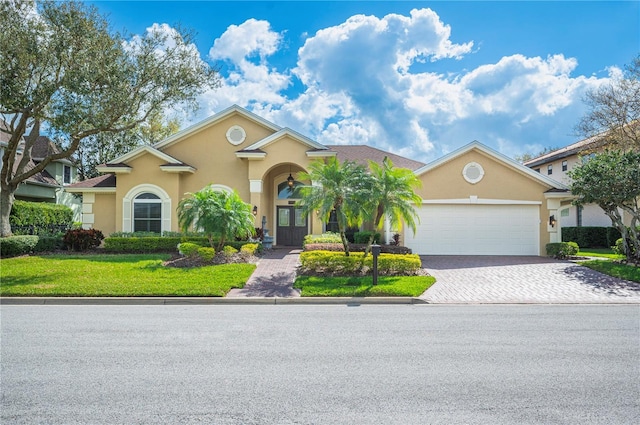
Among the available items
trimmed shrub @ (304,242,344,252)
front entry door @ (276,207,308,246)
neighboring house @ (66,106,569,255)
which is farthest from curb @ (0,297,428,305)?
front entry door @ (276,207,308,246)

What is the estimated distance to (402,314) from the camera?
28.8 feet

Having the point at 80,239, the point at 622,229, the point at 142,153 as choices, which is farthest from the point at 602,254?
the point at 80,239

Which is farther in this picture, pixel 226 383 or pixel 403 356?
pixel 403 356

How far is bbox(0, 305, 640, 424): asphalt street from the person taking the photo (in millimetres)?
3977

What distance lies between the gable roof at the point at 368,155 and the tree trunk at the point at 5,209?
1591 cm

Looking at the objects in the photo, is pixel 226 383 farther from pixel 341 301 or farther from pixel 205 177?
pixel 205 177

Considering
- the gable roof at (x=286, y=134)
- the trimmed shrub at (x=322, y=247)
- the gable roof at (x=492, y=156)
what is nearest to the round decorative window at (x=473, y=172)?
the gable roof at (x=492, y=156)

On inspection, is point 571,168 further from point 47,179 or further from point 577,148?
point 47,179

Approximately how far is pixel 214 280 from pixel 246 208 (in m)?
4.75

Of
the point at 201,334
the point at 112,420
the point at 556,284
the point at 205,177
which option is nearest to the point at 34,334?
the point at 201,334

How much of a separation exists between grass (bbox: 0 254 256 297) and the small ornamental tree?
12705mm

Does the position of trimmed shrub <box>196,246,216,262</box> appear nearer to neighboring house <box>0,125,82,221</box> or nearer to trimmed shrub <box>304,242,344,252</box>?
trimmed shrub <box>304,242,344,252</box>

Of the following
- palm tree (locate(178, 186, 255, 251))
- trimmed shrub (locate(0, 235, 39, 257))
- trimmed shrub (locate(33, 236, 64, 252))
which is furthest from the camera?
trimmed shrub (locate(33, 236, 64, 252))

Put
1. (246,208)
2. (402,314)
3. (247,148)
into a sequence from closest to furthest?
(402,314) → (246,208) → (247,148)
